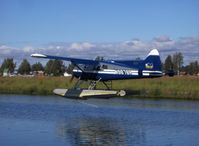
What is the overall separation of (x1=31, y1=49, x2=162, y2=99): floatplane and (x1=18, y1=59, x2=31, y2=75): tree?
314ft

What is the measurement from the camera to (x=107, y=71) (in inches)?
1139

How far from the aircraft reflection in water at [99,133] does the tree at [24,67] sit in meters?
99.9

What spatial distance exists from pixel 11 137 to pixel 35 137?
0.84 meters

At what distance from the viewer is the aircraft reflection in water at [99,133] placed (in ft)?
62.3

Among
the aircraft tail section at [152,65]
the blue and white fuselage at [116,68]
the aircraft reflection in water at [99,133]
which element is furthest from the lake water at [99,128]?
the aircraft tail section at [152,65]

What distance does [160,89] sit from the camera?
→ 51156 mm

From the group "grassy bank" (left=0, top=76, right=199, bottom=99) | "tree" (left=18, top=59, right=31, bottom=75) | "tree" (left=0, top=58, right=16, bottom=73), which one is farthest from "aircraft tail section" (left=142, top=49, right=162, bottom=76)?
"tree" (left=18, top=59, right=31, bottom=75)

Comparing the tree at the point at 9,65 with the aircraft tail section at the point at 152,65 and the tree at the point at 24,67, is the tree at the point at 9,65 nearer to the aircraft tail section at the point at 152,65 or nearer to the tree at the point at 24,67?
the tree at the point at 24,67

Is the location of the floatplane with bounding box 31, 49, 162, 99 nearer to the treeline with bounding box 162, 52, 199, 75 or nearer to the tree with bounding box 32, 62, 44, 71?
the treeline with bounding box 162, 52, 199, 75

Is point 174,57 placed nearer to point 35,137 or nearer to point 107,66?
point 107,66

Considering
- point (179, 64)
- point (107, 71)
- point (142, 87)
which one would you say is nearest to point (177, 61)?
point (179, 64)

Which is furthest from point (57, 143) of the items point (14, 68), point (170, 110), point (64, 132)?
point (14, 68)

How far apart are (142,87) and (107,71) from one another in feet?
80.1

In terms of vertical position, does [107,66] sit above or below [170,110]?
above
